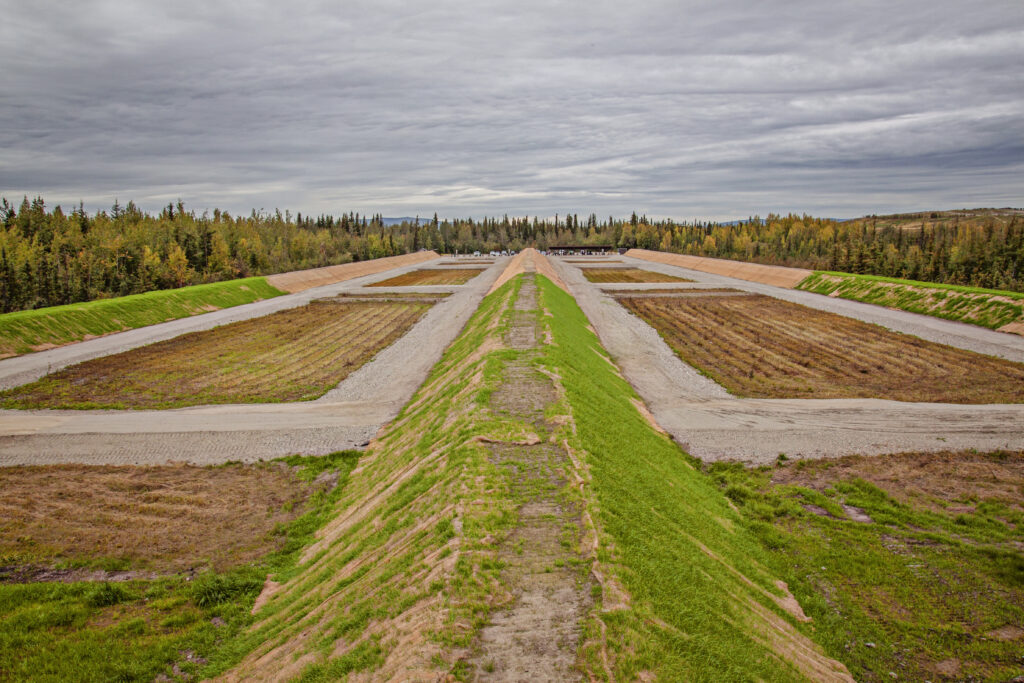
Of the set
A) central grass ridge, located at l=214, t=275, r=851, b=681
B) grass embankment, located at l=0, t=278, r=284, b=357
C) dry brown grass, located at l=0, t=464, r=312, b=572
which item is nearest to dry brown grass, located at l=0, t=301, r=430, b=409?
grass embankment, located at l=0, t=278, r=284, b=357

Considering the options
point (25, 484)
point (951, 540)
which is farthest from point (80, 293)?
point (951, 540)

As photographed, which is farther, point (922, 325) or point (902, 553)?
point (922, 325)

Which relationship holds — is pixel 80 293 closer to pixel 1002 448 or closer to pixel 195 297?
pixel 195 297

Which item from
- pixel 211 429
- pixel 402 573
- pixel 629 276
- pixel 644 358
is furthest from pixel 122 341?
pixel 629 276

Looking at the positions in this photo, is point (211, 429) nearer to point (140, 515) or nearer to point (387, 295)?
point (140, 515)


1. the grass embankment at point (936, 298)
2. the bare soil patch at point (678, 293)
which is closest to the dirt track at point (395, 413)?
the grass embankment at point (936, 298)
